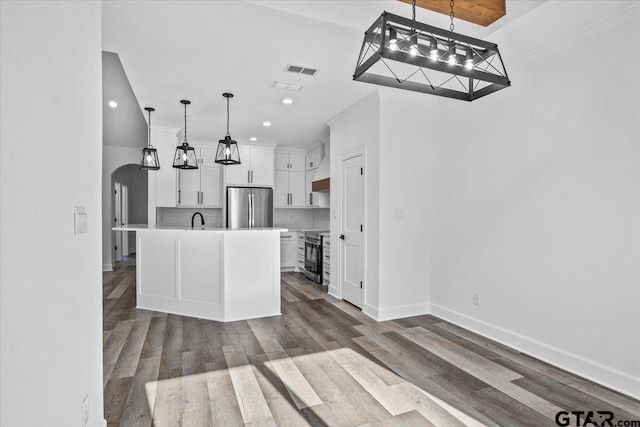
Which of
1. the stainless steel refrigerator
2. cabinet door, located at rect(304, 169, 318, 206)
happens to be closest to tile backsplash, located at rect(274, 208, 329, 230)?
cabinet door, located at rect(304, 169, 318, 206)

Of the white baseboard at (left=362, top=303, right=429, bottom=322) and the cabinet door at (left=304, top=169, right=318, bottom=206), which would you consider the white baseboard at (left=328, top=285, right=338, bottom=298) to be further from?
the cabinet door at (left=304, top=169, right=318, bottom=206)

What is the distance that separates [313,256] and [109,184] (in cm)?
465

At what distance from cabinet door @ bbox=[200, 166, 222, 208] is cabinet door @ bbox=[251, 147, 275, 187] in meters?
0.68

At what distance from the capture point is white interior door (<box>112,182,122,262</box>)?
7.98m

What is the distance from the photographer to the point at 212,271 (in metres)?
3.99

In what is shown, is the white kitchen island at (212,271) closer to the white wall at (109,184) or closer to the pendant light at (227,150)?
the pendant light at (227,150)

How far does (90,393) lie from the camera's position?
1618 mm

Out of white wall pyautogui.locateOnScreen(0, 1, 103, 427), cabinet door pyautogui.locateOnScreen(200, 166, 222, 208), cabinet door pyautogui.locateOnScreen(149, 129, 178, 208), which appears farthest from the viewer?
cabinet door pyautogui.locateOnScreen(200, 166, 222, 208)

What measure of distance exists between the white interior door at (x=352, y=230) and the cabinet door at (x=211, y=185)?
3004 millimetres

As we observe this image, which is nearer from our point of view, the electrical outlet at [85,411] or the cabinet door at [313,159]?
the electrical outlet at [85,411]

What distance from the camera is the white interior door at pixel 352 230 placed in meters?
Result: 4.38

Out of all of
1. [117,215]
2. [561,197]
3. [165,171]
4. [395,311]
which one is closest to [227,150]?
[165,171]

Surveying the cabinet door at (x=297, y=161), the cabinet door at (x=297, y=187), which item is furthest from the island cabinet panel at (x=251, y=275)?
the cabinet door at (x=297, y=161)

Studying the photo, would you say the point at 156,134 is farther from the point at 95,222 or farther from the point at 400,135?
the point at 95,222
